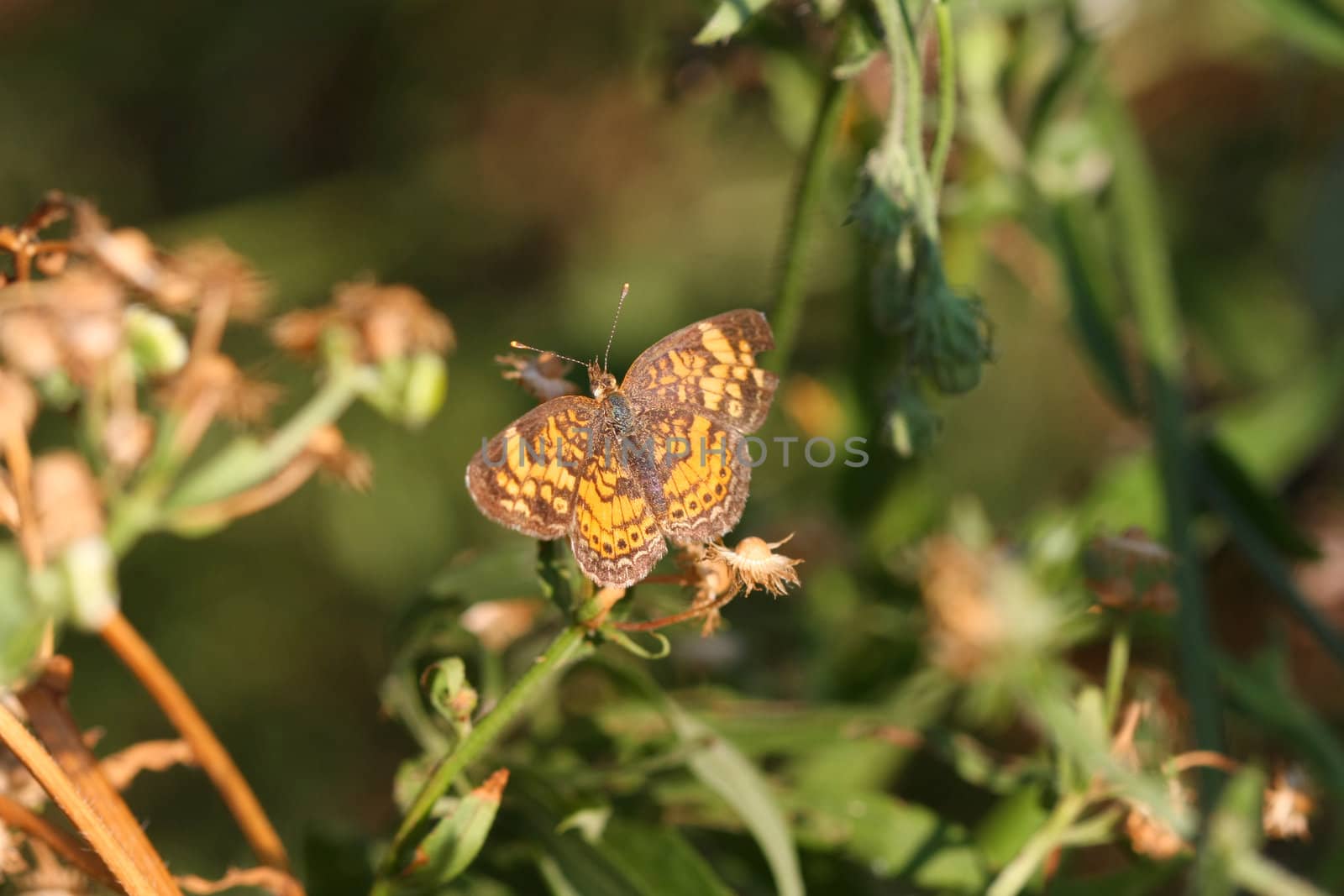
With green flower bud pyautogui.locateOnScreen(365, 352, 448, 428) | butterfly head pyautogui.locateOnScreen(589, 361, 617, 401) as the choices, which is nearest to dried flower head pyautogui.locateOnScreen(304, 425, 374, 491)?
green flower bud pyautogui.locateOnScreen(365, 352, 448, 428)

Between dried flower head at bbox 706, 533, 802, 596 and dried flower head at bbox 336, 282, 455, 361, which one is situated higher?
dried flower head at bbox 336, 282, 455, 361

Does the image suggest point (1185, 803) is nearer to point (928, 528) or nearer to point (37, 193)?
point (928, 528)

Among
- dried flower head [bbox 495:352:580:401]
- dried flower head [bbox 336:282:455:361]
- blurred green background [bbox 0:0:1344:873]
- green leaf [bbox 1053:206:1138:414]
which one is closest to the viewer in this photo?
dried flower head [bbox 495:352:580:401]

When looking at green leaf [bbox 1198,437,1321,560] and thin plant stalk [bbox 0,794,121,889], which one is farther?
green leaf [bbox 1198,437,1321,560]

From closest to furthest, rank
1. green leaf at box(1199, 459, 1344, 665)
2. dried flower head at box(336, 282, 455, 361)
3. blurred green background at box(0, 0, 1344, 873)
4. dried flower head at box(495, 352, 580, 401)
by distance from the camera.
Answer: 1. dried flower head at box(495, 352, 580, 401)
2. dried flower head at box(336, 282, 455, 361)
3. green leaf at box(1199, 459, 1344, 665)
4. blurred green background at box(0, 0, 1344, 873)

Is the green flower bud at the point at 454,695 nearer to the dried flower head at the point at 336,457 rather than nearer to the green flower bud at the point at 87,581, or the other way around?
the green flower bud at the point at 87,581

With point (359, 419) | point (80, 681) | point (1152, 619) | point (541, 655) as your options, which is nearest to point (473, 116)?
point (359, 419)

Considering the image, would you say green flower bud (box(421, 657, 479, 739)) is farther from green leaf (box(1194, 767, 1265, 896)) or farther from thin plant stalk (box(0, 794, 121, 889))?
green leaf (box(1194, 767, 1265, 896))
